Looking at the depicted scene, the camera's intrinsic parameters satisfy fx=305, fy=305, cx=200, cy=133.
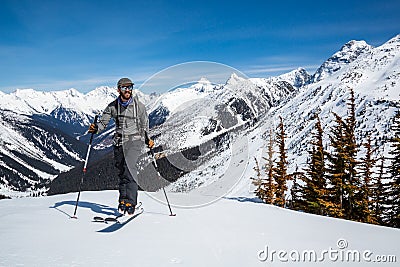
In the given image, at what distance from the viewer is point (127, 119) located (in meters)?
8.16

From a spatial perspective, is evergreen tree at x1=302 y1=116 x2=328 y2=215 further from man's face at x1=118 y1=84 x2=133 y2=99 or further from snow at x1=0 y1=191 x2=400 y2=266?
man's face at x1=118 y1=84 x2=133 y2=99

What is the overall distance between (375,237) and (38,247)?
25.4 ft

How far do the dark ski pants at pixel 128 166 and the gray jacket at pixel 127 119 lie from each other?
22 centimetres

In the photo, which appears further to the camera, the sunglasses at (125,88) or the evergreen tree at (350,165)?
the evergreen tree at (350,165)

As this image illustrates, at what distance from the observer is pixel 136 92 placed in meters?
8.39

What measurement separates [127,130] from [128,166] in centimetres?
98

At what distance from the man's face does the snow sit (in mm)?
3317

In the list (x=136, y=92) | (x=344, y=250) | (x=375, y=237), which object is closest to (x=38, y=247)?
(x=136, y=92)

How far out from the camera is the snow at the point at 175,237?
5211mm

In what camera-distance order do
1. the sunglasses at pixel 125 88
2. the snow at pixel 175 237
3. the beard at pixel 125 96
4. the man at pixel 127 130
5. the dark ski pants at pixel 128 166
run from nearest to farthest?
the snow at pixel 175 237
the sunglasses at pixel 125 88
the beard at pixel 125 96
the man at pixel 127 130
the dark ski pants at pixel 128 166

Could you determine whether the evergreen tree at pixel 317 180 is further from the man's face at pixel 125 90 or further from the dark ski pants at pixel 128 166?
the man's face at pixel 125 90

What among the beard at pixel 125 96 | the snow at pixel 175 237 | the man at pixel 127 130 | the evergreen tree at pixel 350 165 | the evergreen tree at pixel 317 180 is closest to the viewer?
the snow at pixel 175 237

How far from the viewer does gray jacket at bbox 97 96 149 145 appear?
816 centimetres

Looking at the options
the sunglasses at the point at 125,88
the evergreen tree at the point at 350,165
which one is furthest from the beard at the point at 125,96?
the evergreen tree at the point at 350,165
